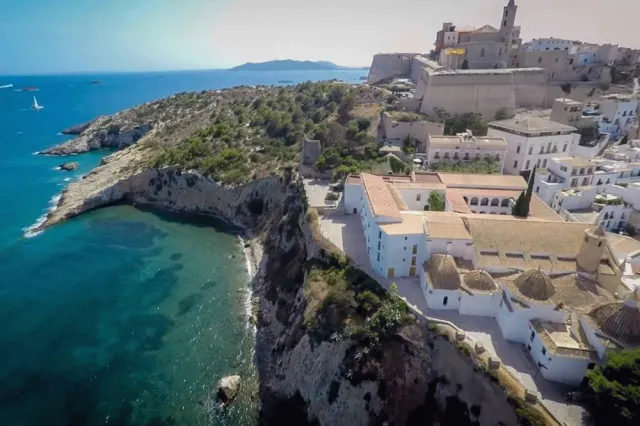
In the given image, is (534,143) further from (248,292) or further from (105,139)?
(105,139)

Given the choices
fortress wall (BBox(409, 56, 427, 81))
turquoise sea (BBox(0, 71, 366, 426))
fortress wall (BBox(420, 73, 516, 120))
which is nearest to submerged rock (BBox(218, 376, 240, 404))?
turquoise sea (BBox(0, 71, 366, 426))

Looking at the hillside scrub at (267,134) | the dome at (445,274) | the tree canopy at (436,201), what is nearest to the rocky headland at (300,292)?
the hillside scrub at (267,134)

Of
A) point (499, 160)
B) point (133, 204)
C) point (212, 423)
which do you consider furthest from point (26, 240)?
point (499, 160)

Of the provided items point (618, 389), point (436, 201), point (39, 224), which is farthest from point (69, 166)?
point (618, 389)

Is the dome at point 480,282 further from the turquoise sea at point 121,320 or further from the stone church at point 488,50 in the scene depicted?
the stone church at point 488,50

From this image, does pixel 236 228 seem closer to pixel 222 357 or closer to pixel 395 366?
pixel 222 357

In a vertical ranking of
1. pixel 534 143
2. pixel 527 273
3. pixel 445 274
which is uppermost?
pixel 534 143

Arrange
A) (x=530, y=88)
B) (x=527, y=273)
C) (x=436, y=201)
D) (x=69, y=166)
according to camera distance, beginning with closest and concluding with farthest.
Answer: (x=527, y=273) < (x=436, y=201) < (x=530, y=88) < (x=69, y=166)

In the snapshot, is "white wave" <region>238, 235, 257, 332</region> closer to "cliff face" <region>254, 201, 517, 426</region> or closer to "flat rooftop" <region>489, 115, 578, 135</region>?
"cliff face" <region>254, 201, 517, 426</region>
